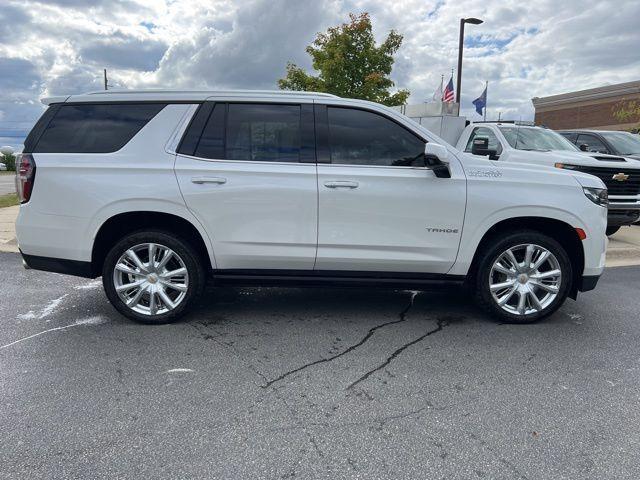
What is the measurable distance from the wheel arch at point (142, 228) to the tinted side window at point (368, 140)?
139 centimetres

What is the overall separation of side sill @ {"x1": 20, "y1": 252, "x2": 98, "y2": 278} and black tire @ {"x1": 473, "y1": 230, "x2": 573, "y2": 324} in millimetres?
3441

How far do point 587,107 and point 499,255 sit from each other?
49.0 meters

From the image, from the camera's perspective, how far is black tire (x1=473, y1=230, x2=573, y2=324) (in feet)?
14.0

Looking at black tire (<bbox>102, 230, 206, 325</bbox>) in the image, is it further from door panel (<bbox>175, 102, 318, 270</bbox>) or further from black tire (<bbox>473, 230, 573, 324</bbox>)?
black tire (<bbox>473, 230, 573, 324</bbox>)

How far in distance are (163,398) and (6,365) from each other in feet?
4.48

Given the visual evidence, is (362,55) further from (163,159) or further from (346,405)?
(346,405)

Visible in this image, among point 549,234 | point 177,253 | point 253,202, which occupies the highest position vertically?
point 253,202

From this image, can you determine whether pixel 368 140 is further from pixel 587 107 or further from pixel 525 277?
pixel 587 107

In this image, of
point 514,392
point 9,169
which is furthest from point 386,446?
point 9,169

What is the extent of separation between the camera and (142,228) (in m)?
4.27

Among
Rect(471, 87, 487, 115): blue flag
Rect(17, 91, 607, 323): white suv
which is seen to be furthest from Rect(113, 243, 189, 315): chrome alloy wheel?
Rect(471, 87, 487, 115): blue flag

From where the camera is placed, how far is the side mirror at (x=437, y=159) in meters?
3.94

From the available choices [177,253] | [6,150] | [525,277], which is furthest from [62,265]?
[6,150]

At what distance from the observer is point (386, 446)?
259 centimetres
